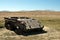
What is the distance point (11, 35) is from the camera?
20.2 meters

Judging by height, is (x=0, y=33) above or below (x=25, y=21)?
below

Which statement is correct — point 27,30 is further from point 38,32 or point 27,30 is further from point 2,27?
point 2,27

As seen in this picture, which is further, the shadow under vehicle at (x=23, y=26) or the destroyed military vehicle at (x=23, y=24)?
the destroyed military vehicle at (x=23, y=24)

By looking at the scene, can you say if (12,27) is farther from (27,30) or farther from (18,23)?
(27,30)

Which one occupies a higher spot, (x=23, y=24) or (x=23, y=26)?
(x=23, y=24)

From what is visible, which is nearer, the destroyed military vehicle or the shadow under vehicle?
the shadow under vehicle

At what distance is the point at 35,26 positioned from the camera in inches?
838

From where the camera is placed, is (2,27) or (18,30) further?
(2,27)

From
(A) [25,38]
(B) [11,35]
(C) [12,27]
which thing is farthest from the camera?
(C) [12,27]

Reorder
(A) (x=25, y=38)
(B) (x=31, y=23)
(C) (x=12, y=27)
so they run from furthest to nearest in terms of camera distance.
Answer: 1. (C) (x=12, y=27)
2. (B) (x=31, y=23)
3. (A) (x=25, y=38)

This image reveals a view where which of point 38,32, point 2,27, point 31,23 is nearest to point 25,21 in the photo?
point 31,23

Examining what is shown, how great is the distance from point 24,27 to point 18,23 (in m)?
1.43

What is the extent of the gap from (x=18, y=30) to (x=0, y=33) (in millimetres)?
2432

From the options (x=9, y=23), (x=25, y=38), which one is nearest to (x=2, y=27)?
(x=9, y=23)
